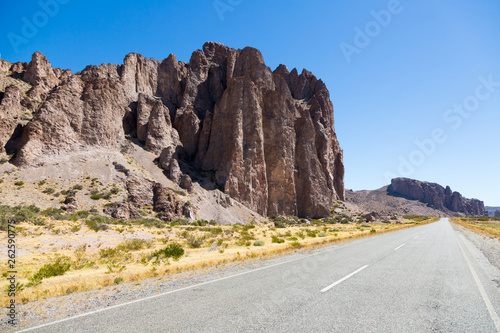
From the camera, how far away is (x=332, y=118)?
106875mm

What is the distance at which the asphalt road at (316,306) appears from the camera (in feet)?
15.6

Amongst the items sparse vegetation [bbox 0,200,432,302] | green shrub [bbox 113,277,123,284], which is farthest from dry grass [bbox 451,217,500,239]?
green shrub [bbox 113,277,123,284]

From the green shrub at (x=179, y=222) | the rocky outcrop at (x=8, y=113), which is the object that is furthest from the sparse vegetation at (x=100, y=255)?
the rocky outcrop at (x=8, y=113)

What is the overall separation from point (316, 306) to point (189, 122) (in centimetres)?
6697

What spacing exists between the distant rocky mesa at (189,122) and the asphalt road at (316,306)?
144 ft

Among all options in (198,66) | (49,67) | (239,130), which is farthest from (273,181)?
(49,67)

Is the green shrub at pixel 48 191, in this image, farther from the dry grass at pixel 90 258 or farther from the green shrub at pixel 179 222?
the green shrub at pixel 179 222

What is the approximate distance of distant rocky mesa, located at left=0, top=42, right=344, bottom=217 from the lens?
4366 cm

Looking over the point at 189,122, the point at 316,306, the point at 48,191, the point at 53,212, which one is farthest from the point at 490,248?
the point at 189,122

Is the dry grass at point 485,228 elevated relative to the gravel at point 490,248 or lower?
lower

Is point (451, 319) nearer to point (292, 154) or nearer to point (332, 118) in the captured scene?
point (292, 154)

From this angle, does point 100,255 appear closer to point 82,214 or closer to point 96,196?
point 82,214

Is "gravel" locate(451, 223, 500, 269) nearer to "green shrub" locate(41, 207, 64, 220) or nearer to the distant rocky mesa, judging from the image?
"green shrub" locate(41, 207, 64, 220)

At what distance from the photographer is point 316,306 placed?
5.69m
